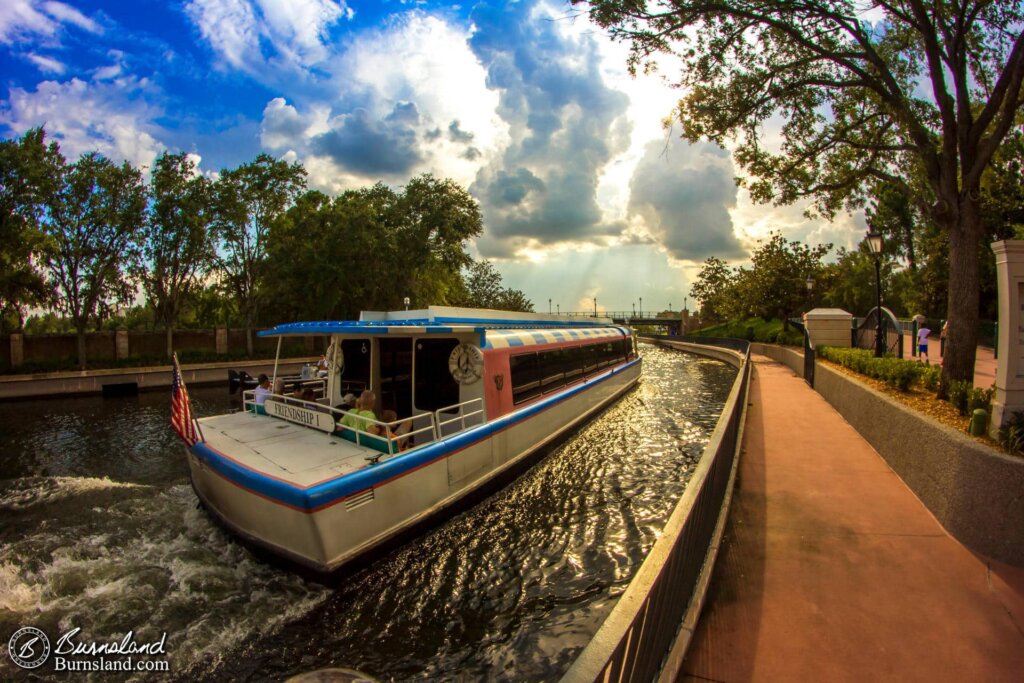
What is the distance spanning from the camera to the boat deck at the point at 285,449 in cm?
635

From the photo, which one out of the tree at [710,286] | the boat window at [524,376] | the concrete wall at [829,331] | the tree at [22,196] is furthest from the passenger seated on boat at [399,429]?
the tree at [710,286]

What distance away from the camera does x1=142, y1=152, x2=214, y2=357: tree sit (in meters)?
30.4

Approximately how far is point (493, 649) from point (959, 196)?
A: 1114 centimetres

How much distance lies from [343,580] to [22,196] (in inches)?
1164

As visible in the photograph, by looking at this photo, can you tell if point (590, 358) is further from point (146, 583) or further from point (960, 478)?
point (146, 583)

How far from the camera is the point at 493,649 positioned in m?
4.99

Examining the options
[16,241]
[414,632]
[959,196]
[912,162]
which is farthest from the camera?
[16,241]

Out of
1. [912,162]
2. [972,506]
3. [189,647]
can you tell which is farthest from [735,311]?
[189,647]

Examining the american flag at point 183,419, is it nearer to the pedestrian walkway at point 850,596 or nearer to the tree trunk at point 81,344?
the pedestrian walkway at point 850,596

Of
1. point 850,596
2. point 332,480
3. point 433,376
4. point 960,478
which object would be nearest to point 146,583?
point 332,480

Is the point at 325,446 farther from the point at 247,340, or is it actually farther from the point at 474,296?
the point at 474,296

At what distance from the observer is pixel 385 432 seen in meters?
7.77

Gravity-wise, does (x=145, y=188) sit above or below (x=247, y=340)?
above

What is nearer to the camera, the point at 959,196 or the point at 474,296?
the point at 959,196
